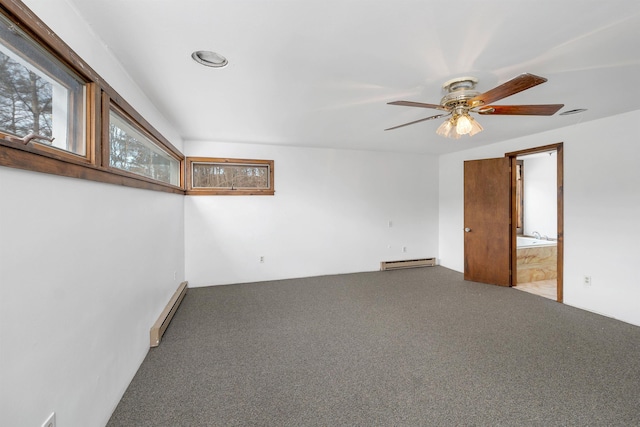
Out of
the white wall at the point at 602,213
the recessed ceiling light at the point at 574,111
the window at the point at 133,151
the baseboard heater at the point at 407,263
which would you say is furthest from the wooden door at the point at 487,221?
the window at the point at 133,151

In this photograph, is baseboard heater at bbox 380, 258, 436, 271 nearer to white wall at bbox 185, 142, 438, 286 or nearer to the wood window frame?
white wall at bbox 185, 142, 438, 286

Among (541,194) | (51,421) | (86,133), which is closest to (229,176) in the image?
(86,133)

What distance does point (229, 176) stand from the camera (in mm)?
4312

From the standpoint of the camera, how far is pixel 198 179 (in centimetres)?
418

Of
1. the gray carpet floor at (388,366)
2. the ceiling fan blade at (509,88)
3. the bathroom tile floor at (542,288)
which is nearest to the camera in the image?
the ceiling fan blade at (509,88)

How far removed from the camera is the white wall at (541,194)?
18.4 ft

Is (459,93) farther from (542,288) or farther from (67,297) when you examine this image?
(542,288)

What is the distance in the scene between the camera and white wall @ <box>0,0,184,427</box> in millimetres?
931

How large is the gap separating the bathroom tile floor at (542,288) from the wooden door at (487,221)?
10.2 inches

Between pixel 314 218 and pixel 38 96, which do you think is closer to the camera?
pixel 38 96

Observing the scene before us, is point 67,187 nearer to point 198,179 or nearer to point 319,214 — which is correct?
point 198,179

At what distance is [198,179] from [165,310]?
212 cm

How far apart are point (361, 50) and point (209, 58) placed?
3.38 ft

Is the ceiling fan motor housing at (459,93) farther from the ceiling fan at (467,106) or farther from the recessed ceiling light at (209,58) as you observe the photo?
the recessed ceiling light at (209,58)
